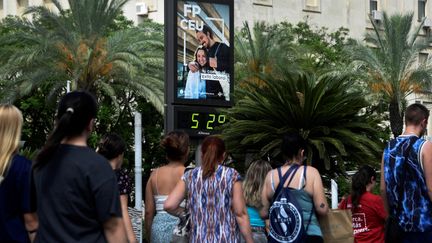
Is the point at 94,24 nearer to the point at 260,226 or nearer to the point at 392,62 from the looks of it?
the point at 392,62

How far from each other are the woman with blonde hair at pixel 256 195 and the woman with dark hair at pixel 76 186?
159 inches

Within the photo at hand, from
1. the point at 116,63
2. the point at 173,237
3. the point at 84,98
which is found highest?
the point at 116,63

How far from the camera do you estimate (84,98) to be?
546cm

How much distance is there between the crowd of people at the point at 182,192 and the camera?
210 inches

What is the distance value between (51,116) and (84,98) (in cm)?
3618

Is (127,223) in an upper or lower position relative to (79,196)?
lower

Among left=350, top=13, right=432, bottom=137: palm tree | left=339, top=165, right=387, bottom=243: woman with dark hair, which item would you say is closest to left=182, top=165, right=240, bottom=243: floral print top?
left=339, top=165, right=387, bottom=243: woman with dark hair

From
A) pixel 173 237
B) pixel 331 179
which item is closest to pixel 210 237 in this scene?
pixel 173 237

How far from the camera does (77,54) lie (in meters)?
33.2

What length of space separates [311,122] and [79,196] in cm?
873

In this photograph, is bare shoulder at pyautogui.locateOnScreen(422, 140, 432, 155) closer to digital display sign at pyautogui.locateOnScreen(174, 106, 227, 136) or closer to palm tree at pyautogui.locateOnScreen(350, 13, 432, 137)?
digital display sign at pyautogui.locateOnScreen(174, 106, 227, 136)

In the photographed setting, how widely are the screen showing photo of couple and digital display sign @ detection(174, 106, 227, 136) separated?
16 centimetres

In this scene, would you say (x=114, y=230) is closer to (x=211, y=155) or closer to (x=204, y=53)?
(x=211, y=155)

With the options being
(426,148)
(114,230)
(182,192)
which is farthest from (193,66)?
(114,230)
